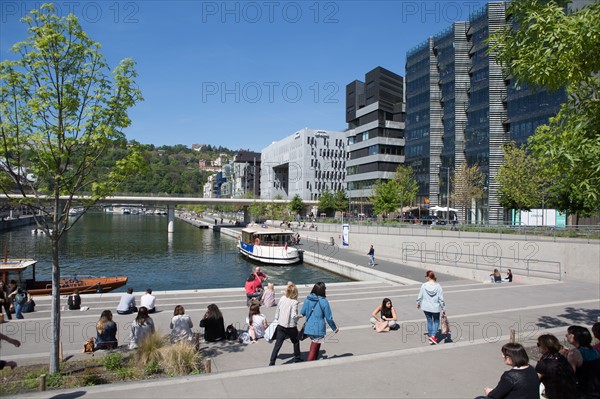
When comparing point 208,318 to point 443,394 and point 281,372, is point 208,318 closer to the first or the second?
point 281,372

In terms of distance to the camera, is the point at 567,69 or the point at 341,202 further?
the point at 341,202

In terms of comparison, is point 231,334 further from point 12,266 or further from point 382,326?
point 12,266

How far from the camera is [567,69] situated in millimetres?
9539

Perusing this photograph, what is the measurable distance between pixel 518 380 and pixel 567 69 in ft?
24.2

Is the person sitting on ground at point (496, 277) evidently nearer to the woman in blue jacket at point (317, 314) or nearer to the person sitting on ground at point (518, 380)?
the woman in blue jacket at point (317, 314)

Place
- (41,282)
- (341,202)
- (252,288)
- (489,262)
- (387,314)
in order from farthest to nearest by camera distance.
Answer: (341,202) < (489,262) < (41,282) < (252,288) < (387,314)

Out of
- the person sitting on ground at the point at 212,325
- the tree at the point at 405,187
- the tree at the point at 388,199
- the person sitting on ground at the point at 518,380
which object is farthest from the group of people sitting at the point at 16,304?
the tree at the point at 405,187

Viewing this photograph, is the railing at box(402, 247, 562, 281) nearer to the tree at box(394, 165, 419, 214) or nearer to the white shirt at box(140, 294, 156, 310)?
the white shirt at box(140, 294, 156, 310)

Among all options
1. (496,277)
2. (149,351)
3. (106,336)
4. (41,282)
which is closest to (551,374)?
(149,351)

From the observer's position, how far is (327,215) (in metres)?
97.9

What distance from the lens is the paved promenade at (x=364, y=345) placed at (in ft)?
23.5

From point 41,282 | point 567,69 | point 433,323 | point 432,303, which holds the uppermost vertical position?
point 567,69

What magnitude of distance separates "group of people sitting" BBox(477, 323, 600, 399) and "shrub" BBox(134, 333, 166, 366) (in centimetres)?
639

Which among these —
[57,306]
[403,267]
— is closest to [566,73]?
[57,306]
